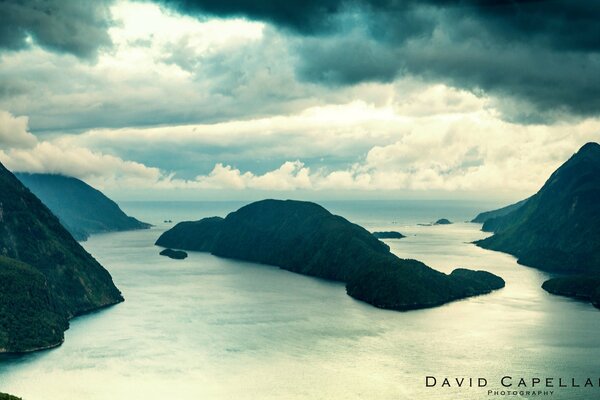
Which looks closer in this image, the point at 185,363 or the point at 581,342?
the point at 185,363

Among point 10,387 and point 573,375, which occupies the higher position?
point 573,375

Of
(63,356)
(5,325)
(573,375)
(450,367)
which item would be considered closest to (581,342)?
(573,375)

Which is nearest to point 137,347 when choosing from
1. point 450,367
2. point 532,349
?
point 450,367

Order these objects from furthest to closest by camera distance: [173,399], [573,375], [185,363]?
[185,363] < [573,375] < [173,399]

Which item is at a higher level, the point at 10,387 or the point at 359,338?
the point at 359,338

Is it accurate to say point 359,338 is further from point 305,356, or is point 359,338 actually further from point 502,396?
point 502,396

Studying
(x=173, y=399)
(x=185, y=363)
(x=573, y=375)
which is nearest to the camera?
(x=173, y=399)

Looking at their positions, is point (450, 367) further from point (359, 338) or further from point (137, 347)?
point (137, 347)

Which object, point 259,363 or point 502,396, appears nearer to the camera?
point 502,396

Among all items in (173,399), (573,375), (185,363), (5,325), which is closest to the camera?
(173,399)
